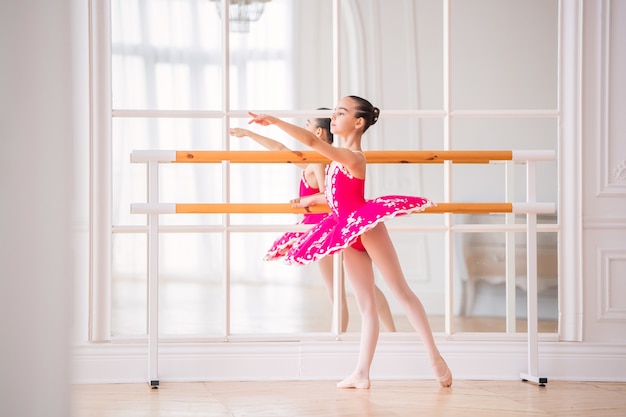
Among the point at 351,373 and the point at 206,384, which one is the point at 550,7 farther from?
the point at 206,384

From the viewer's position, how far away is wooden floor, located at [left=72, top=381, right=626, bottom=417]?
96.3 inches

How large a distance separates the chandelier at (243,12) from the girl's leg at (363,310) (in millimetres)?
1554

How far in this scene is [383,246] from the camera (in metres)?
2.80

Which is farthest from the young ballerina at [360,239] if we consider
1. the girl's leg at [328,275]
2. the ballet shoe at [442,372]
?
the girl's leg at [328,275]

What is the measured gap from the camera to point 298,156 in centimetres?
287

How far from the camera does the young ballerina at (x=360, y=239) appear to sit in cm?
272

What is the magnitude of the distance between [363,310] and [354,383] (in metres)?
0.24

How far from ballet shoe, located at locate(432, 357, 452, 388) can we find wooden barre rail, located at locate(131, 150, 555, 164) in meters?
0.65

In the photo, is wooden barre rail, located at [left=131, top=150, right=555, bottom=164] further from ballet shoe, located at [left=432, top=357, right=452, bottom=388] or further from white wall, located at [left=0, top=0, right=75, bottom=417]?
white wall, located at [left=0, top=0, right=75, bottom=417]

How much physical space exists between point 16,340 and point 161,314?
3682mm

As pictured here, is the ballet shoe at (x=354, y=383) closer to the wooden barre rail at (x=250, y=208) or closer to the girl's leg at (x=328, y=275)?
the girl's leg at (x=328, y=275)

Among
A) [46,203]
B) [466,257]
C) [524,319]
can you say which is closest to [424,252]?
[466,257]

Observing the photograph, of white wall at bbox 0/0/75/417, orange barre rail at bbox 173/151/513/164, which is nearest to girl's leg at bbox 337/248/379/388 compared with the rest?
orange barre rail at bbox 173/151/513/164

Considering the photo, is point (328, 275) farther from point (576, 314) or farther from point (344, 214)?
point (576, 314)
